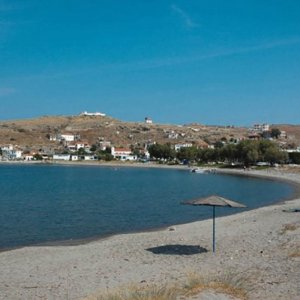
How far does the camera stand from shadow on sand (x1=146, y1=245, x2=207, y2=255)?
18.1 m

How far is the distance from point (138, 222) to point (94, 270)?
52.8 feet

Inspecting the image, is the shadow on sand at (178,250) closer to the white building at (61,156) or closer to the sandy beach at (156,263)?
the sandy beach at (156,263)

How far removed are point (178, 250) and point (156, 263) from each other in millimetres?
2584

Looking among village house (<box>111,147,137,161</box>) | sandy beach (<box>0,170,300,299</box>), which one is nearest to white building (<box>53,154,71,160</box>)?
village house (<box>111,147,137,161</box>)

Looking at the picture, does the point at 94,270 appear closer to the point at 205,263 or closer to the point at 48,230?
the point at 205,263

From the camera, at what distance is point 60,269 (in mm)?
15852

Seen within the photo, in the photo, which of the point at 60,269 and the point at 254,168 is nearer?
the point at 60,269

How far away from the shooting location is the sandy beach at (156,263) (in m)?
12.6

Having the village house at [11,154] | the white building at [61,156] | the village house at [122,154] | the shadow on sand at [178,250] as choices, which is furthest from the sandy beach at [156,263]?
the village house at [11,154]

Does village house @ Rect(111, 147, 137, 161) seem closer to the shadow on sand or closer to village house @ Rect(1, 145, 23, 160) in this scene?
village house @ Rect(1, 145, 23, 160)

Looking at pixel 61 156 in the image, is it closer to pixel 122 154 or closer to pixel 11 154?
pixel 11 154

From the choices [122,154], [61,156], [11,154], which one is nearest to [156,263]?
[122,154]

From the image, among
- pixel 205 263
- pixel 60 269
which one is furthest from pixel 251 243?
pixel 60 269

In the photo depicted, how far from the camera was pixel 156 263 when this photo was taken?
52.7 ft
